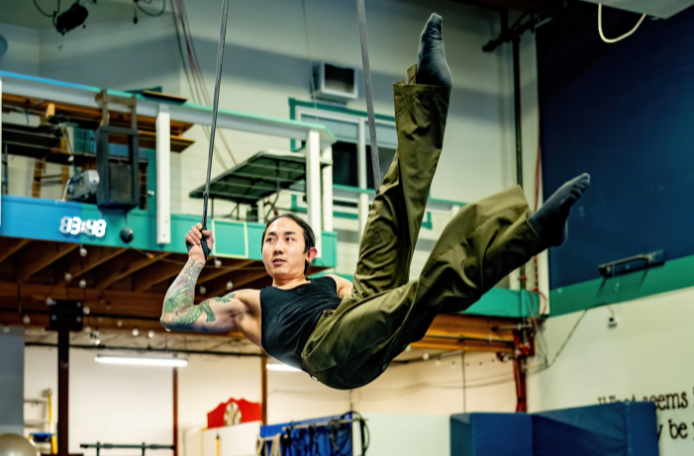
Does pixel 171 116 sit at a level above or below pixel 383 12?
below

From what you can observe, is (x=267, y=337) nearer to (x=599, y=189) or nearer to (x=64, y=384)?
(x=64, y=384)

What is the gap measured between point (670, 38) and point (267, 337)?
691cm

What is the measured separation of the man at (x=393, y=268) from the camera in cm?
263

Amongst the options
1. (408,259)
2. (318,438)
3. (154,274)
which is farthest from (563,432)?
(408,259)

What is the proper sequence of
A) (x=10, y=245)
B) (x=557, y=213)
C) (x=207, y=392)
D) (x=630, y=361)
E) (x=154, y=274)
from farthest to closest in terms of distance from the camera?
1. (x=207, y=392)
2. (x=630, y=361)
3. (x=154, y=274)
4. (x=10, y=245)
5. (x=557, y=213)

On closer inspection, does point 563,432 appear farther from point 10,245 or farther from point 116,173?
point 10,245

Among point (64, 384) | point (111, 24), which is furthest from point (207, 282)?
point (111, 24)

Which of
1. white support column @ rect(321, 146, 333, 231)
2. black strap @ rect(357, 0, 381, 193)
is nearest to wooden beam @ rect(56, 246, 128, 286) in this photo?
white support column @ rect(321, 146, 333, 231)

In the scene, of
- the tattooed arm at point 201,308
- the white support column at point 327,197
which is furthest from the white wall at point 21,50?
the tattooed arm at point 201,308

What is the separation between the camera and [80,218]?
19.5ft

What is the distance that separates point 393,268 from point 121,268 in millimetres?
4420

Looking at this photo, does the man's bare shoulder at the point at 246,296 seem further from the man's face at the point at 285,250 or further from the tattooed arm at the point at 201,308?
the man's face at the point at 285,250

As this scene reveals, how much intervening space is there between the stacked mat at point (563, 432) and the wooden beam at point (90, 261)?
12.6 feet

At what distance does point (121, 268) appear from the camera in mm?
6953
